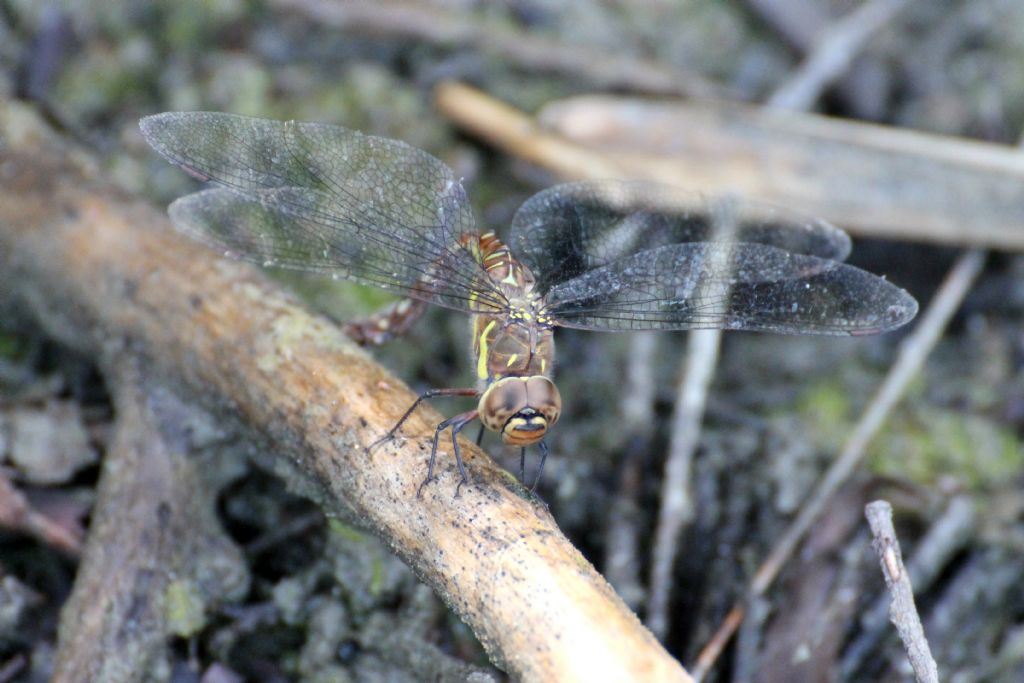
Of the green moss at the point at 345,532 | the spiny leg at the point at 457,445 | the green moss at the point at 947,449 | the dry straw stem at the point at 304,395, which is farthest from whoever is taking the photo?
the green moss at the point at 947,449

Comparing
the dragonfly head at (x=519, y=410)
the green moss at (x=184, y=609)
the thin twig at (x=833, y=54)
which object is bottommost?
the green moss at (x=184, y=609)

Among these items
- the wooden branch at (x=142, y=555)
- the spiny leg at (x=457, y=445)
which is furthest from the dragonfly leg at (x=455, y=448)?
the wooden branch at (x=142, y=555)

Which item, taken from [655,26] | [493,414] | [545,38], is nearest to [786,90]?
[655,26]

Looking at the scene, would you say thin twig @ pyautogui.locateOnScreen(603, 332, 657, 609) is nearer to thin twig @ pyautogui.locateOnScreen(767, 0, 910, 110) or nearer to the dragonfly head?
the dragonfly head

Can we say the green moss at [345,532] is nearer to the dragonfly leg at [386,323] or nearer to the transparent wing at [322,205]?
the dragonfly leg at [386,323]

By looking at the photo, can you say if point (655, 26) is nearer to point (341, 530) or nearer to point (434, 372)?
point (434, 372)
